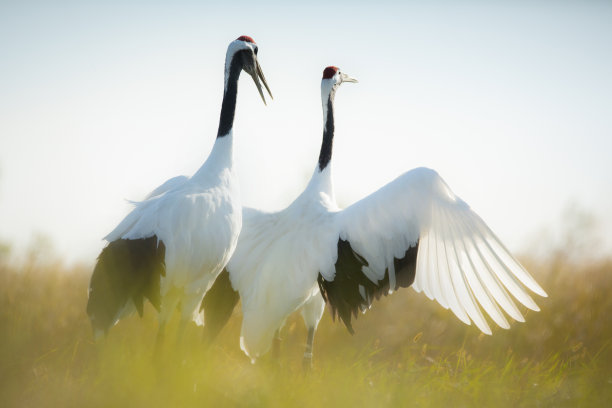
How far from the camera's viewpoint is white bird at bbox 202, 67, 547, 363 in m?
3.65

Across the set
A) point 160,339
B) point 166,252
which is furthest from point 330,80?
point 160,339

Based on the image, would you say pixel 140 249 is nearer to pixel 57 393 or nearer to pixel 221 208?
pixel 221 208

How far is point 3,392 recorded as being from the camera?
3.18m

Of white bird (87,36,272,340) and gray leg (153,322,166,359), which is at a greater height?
white bird (87,36,272,340)

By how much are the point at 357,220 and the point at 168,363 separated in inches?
58.6

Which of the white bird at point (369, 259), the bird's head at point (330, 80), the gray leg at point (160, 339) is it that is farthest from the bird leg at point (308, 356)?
the bird's head at point (330, 80)

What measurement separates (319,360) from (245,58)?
2542mm

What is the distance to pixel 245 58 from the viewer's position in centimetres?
422

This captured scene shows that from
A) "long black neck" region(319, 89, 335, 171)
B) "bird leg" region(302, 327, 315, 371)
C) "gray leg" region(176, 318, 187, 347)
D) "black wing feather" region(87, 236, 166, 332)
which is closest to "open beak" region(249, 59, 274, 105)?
"long black neck" region(319, 89, 335, 171)

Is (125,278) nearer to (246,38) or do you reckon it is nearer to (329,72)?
(246,38)

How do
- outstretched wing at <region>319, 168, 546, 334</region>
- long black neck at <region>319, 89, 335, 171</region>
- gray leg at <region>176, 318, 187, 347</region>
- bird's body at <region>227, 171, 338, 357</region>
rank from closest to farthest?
outstretched wing at <region>319, 168, 546, 334</region>
gray leg at <region>176, 318, 187, 347</region>
bird's body at <region>227, 171, 338, 357</region>
long black neck at <region>319, 89, 335, 171</region>

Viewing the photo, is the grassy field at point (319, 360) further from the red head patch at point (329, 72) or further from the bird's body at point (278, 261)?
the red head patch at point (329, 72)

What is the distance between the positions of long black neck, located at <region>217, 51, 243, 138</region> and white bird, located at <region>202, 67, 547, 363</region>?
0.68m

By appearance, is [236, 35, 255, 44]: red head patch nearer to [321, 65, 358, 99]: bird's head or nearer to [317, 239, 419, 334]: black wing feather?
[321, 65, 358, 99]: bird's head
